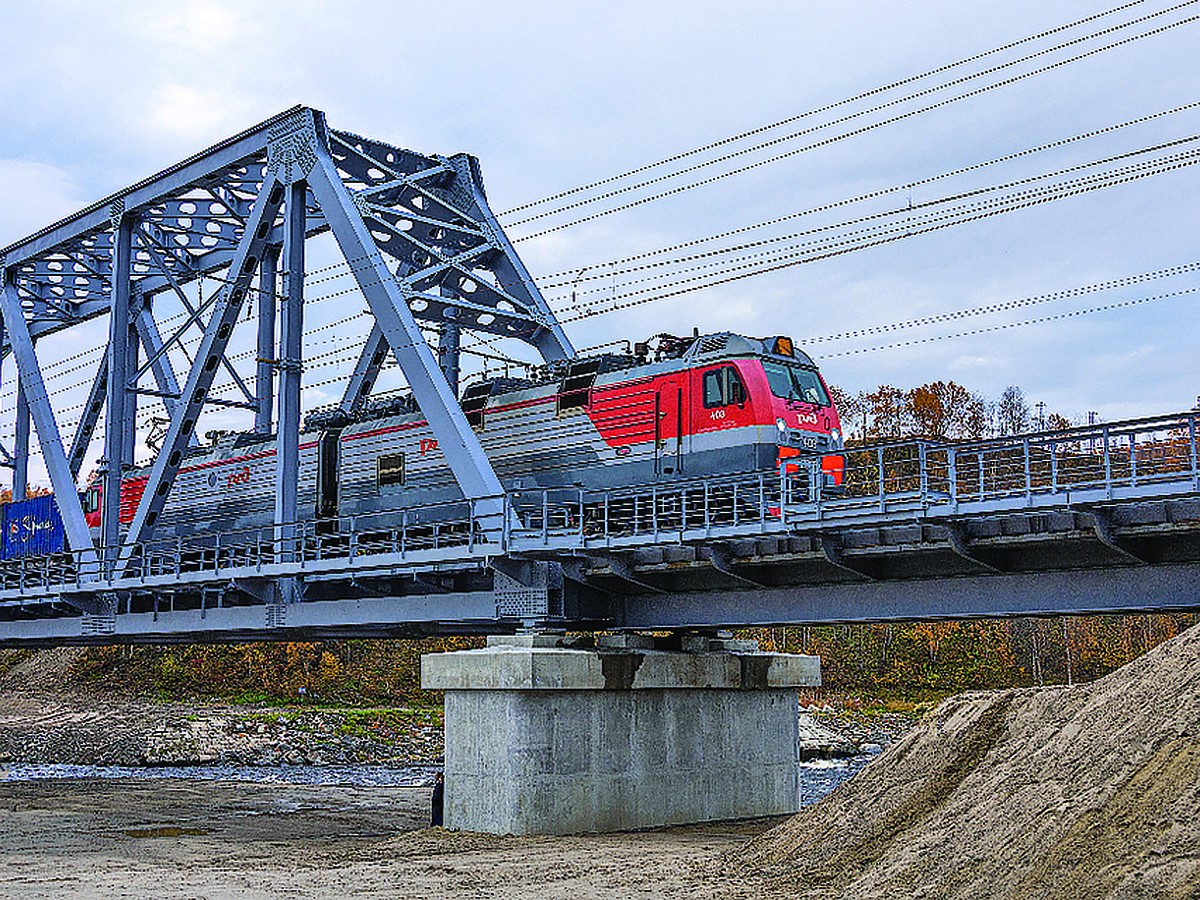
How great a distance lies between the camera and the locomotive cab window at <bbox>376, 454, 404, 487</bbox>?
33.1 meters

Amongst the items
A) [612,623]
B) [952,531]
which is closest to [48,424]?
[612,623]

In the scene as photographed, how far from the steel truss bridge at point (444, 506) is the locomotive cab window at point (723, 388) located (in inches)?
71.0

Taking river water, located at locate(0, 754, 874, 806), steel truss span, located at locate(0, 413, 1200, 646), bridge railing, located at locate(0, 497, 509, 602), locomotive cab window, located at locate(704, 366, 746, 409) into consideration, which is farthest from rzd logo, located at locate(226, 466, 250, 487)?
locomotive cab window, located at locate(704, 366, 746, 409)

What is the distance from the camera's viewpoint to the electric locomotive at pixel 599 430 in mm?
27031

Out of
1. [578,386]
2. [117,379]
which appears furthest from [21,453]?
[578,386]

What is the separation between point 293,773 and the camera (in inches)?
1855

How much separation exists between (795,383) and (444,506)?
849 cm

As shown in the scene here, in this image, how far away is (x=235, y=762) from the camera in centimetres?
5078

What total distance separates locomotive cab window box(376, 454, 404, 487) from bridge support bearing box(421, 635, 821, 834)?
801cm

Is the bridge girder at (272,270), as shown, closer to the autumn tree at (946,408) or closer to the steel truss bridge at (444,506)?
the steel truss bridge at (444,506)

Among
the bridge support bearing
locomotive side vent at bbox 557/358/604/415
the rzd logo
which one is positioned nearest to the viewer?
the bridge support bearing

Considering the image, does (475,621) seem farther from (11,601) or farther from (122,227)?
(122,227)

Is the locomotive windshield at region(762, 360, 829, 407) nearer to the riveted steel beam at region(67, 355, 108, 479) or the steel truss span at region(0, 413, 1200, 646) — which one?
the steel truss span at region(0, 413, 1200, 646)

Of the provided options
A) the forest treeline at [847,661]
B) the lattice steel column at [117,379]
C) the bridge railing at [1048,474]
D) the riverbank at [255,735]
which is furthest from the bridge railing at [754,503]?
the forest treeline at [847,661]
